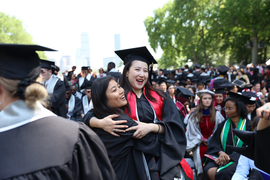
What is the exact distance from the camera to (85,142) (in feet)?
4.38

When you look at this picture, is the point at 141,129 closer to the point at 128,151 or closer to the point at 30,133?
the point at 128,151

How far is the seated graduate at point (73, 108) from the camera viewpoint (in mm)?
6780

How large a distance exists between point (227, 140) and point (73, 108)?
4.58 m

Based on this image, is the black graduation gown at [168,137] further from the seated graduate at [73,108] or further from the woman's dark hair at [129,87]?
the seated graduate at [73,108]

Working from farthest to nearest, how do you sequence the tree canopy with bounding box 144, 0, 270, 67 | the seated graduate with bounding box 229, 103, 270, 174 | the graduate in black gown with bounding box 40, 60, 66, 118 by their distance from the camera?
1. the tree canopy with bounding box 144, 0, 270, 67
2. the graduate in black gown with bounding box 40, 60, 66, 118
3. the seated graduate with bounding box 229, 103, 270, 174

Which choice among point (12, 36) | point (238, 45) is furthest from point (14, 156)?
point (12, 36)

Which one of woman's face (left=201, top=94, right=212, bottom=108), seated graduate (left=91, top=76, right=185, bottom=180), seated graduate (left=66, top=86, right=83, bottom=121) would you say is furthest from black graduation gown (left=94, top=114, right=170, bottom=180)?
seated graduate (left=66, top=86, right=83, bottom=121)

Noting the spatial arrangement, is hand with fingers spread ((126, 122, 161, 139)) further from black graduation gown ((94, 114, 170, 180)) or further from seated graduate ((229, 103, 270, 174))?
seated graduate ((229, 103, 270, 174))

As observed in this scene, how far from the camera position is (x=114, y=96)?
2.33 meters

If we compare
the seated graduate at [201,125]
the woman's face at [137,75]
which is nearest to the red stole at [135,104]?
the woman's face at [137,75]

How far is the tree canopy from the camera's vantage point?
Answer: 19.0 meters

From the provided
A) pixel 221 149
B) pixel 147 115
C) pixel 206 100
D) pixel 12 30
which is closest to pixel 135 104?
pixel 147 115

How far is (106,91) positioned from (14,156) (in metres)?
1.30

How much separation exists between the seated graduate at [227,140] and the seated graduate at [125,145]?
61.7 inches
